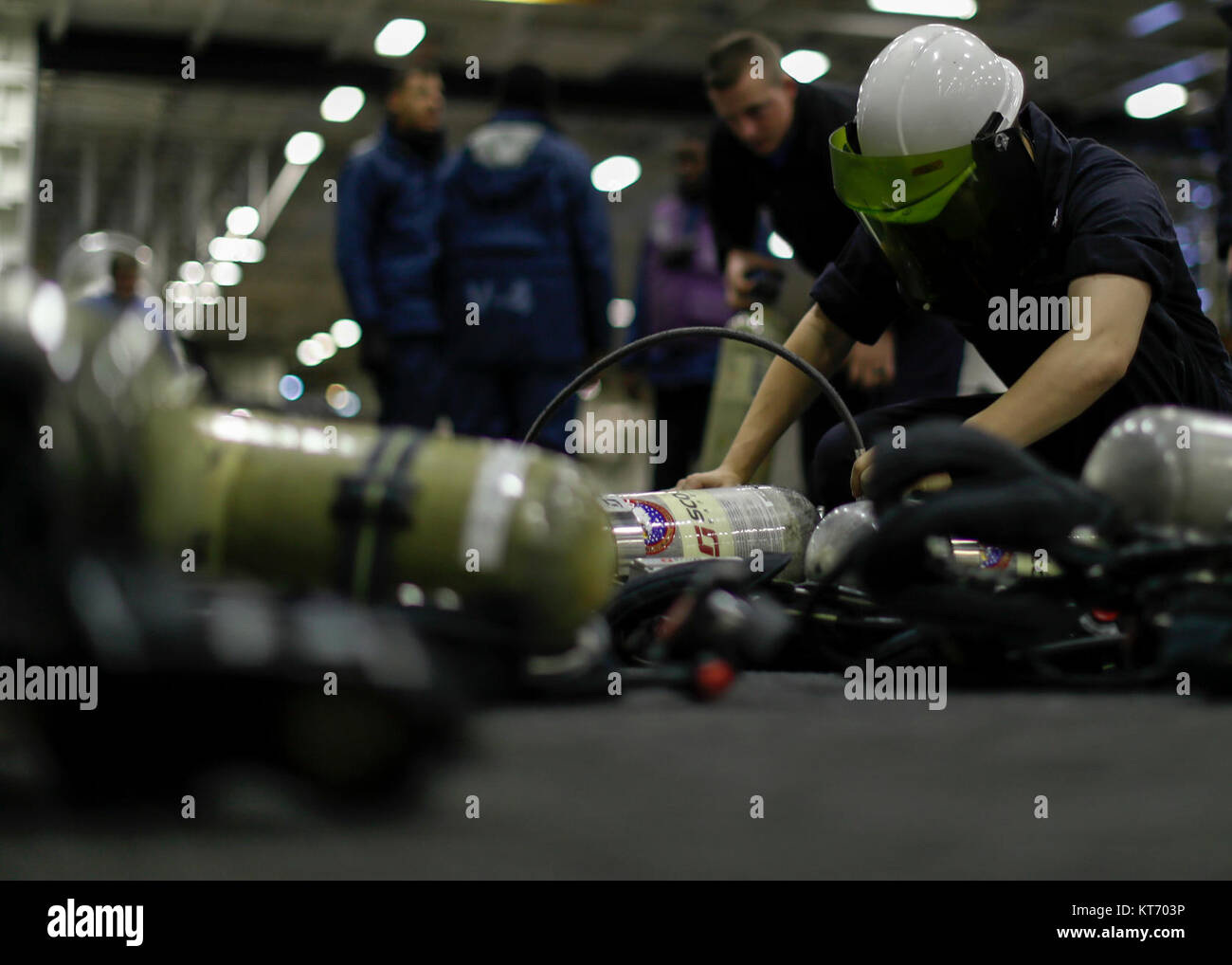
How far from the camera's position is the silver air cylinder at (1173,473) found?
95 centimetres

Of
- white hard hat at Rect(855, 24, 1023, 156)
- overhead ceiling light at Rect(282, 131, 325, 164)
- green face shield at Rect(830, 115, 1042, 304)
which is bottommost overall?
green face shield at Rect(830, 115, 1042, 304)

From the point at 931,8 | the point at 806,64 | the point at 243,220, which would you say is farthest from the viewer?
the point at 243,220

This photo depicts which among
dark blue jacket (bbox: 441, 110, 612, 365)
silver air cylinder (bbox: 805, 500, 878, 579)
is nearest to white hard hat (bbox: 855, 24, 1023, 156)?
silver air cylinder (bbox: 805, 500, 878, 579)

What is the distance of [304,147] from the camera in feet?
44.3

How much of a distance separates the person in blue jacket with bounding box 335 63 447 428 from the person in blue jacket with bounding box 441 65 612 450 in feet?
0.41

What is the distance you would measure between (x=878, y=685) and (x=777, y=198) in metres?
2.67

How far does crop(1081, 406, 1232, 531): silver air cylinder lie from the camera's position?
950 millimetres

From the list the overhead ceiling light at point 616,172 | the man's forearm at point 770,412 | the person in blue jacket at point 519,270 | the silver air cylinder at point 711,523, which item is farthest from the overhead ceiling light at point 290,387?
the silver air cylinder at point 711,523

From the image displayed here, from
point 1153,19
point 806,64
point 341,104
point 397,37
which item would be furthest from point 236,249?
point 1153,19

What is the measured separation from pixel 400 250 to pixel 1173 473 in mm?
3313

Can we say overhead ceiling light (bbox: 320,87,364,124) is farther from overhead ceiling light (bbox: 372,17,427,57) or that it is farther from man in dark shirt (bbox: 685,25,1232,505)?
man in dark shirt (bbox: 685,25,1232,505)

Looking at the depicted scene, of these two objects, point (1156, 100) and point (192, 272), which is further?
point (192, 272)

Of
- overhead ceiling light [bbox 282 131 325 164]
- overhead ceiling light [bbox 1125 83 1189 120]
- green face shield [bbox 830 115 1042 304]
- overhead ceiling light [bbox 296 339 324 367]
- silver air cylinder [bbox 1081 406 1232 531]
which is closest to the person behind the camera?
silver air cylinder [bbox 1081 406 1232 531]

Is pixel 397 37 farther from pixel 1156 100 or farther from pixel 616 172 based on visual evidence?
pixel 1156 100
